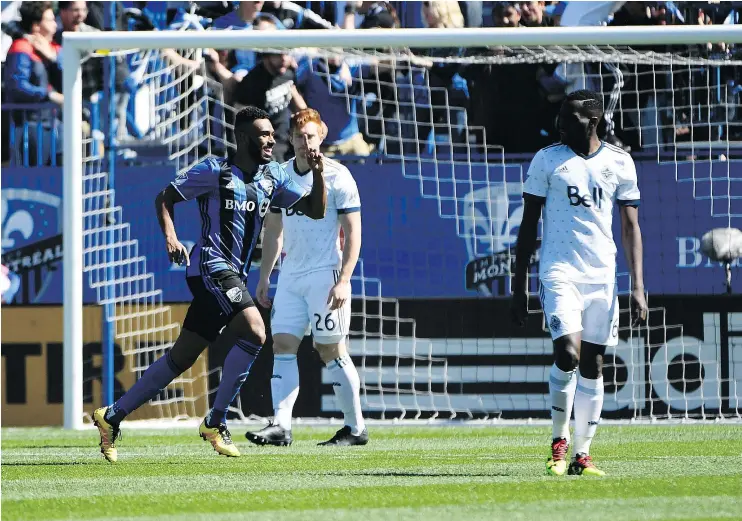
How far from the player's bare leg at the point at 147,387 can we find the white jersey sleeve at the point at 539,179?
6.87ft

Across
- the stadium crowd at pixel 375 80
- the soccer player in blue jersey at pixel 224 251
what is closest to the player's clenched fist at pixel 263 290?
the soccer player in blue jersey at pixel 224 251

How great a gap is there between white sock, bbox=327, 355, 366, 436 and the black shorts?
4.29ft

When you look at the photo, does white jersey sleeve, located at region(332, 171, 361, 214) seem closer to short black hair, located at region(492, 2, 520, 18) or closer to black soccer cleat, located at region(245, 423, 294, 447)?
black soccer cleat, located at region(245, 423, 294, 447)

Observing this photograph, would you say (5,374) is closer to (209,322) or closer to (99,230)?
(99,230)

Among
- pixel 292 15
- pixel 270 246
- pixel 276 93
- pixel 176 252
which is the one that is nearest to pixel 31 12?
pixel 292 15

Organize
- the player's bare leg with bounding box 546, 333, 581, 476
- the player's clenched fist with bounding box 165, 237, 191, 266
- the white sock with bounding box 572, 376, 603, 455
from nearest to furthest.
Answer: the player's bare leg with bounding box 546, 333, 581, 476
the white sock with bounding box 572, 376, 603, 455
the player's clenched fist with bounding box 165, 237, 191, 266

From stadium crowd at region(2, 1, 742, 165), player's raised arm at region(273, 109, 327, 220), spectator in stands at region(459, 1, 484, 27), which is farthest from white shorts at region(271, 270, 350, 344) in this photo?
spectator in stands at region(459, 1, 484, 27)

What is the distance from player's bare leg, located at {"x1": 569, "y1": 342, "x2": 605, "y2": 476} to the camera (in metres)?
6.50

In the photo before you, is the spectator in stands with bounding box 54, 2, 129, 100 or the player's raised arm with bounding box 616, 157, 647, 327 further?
the spectator in stands with bounding box 54, 2, 129, 100

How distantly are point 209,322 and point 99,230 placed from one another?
386cm

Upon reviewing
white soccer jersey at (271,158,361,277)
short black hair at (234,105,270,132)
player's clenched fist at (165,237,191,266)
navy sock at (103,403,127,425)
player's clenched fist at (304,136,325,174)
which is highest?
short black hair at (234,105,270,132)

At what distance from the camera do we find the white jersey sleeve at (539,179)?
655 centimetres

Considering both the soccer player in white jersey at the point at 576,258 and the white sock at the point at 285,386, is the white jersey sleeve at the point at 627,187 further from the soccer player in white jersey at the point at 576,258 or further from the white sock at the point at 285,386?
the white sock at the point at 285,386

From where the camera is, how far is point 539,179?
6562 mm
